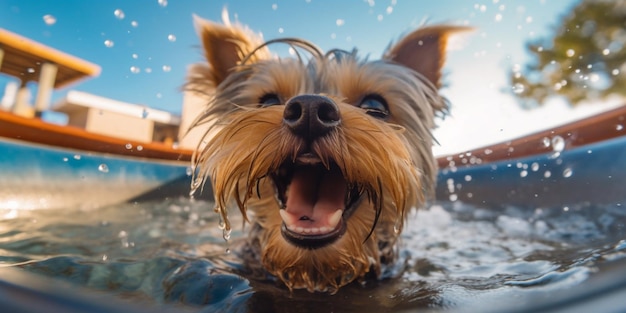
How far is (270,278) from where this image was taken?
2922mm

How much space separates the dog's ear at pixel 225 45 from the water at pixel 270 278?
160 cm

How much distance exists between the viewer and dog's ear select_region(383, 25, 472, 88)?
3.59 meters

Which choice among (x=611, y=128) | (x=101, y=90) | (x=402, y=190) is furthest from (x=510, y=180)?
(x=101, y=90)

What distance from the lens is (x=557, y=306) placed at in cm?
102

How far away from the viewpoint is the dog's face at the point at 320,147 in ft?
7.75

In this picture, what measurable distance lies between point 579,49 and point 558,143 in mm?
5265

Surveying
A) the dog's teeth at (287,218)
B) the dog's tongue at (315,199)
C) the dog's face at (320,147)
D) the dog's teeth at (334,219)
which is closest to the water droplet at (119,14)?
the dog's face at (320,147)

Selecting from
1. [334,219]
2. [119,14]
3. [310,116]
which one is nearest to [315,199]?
[334,219]

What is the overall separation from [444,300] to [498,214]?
5.24 meters

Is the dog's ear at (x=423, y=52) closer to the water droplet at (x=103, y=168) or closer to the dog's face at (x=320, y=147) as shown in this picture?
the dog's face at (x=320, y=147)

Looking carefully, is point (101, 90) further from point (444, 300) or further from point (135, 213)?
point (444, 300)

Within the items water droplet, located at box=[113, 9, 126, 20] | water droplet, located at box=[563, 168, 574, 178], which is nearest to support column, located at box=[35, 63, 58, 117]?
water droplet, located at box=[113, 9, 126, 20]

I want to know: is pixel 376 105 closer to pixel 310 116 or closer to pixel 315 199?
pixel 315 199

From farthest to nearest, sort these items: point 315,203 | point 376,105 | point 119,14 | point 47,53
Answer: point 47,53
point 119,14
point 376,105
point 315,203
